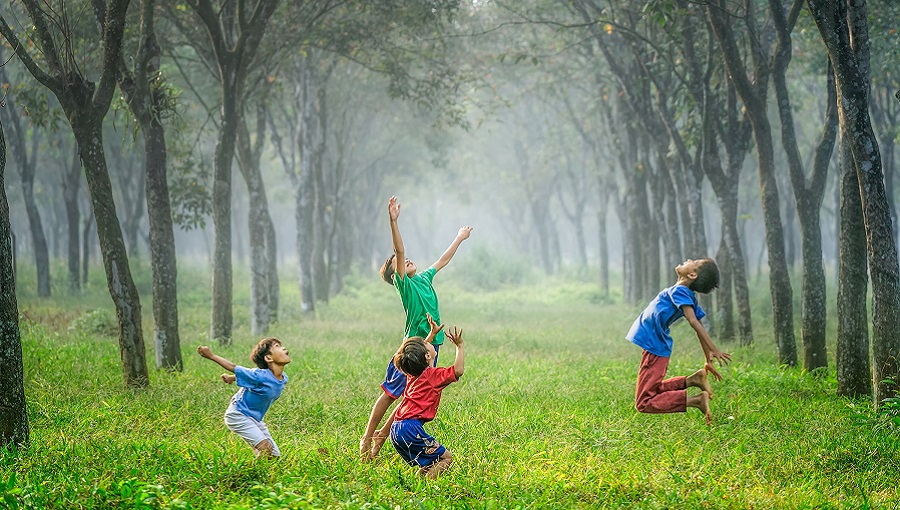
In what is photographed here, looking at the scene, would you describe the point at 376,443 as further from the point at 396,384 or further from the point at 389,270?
the point at 389,270

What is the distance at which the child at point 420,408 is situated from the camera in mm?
5781

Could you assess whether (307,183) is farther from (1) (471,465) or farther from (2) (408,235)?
(2) (408,235)

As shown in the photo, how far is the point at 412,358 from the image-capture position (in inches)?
229

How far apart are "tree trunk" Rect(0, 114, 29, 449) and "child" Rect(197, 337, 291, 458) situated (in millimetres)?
1464

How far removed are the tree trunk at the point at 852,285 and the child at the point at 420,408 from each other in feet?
16.6

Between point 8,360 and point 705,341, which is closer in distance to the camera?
point 8,360

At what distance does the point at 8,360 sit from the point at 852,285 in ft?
26.6

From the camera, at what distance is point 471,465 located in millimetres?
6305

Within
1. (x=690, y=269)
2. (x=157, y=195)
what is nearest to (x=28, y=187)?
(x=157, y=195)

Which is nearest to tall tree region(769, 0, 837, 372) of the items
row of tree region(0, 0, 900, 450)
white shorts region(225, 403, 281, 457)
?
row of tree region(0, 0, 900, 450)

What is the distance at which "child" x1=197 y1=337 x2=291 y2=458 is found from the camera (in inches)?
235

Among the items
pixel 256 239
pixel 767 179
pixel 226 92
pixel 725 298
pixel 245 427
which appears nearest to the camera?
pixel 245 427

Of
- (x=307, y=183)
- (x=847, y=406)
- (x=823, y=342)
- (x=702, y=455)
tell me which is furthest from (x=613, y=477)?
(x=307, y=183)

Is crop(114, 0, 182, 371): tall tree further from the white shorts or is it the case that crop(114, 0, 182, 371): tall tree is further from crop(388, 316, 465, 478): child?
crop(388, 316, 465, 478): child
